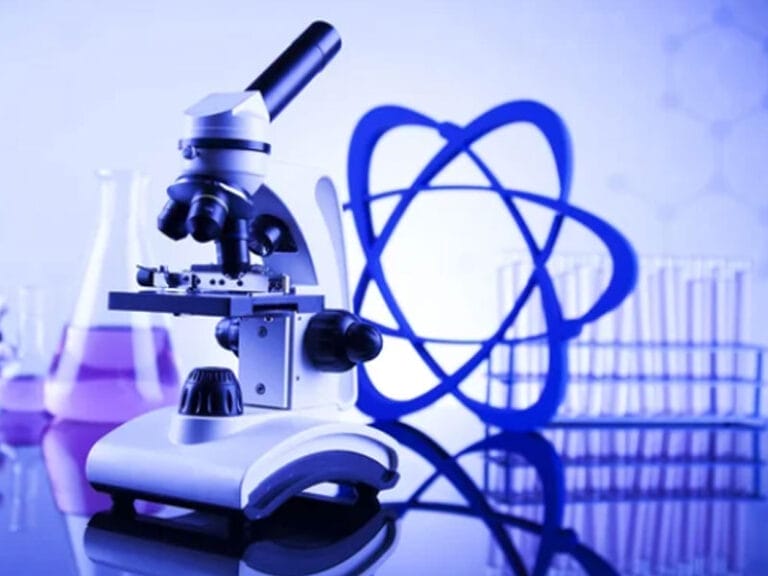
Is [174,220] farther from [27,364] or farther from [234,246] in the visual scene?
[27,364]

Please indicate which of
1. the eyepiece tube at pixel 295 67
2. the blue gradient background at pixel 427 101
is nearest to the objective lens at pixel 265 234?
the eyepiece tube at pixel 295 67

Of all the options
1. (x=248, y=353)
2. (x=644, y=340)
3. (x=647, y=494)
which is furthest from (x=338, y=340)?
(x=644, y=340)

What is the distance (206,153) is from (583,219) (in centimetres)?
58

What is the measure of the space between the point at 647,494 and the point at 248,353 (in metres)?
0.44

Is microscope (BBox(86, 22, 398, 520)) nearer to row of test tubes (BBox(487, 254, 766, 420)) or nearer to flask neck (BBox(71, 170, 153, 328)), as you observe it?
flask neck (BBox(71, 170, 153, 328))

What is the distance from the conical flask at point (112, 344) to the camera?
1180 millimetres

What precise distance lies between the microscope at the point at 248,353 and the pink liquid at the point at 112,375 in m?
0.29

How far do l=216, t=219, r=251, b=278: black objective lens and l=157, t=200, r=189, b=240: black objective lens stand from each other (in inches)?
1.5

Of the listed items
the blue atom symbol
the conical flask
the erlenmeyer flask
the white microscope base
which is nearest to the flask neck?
the conical flask

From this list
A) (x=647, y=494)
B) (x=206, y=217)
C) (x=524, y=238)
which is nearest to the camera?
(x=206, y=217)

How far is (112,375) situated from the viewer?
1181mm

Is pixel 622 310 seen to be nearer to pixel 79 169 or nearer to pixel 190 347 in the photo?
pixel 190 347

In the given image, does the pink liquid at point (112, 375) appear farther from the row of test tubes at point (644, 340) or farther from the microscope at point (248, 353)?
the row of test tubes at point (644, 340)

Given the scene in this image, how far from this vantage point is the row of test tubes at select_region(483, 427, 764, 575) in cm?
76
